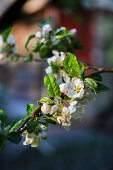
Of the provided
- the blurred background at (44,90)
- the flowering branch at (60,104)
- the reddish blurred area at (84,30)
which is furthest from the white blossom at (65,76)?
the reddish blurred area at (84,30)

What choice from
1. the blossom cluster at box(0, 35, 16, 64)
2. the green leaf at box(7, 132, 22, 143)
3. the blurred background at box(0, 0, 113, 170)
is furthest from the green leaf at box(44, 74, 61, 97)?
the blurred background at box(0, 0, 113, 170)

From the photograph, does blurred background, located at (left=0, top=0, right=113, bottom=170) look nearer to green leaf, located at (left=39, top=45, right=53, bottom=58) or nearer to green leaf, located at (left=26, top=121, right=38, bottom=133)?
green leaf, located at (left=39, top=45, right=53, bottom=58)

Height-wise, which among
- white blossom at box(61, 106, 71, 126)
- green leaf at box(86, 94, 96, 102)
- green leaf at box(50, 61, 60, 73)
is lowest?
white blossom at box(61, 106, 71, 126)

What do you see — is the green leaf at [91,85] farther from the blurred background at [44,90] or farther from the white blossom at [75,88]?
the blurred background at [44,90]

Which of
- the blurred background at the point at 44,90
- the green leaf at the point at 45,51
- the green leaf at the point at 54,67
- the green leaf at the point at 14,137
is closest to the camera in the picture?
the green leaf at the point at 14,137

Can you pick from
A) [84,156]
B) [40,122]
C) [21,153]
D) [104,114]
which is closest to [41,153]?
[21,153]

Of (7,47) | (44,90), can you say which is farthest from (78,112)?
(44,90)
